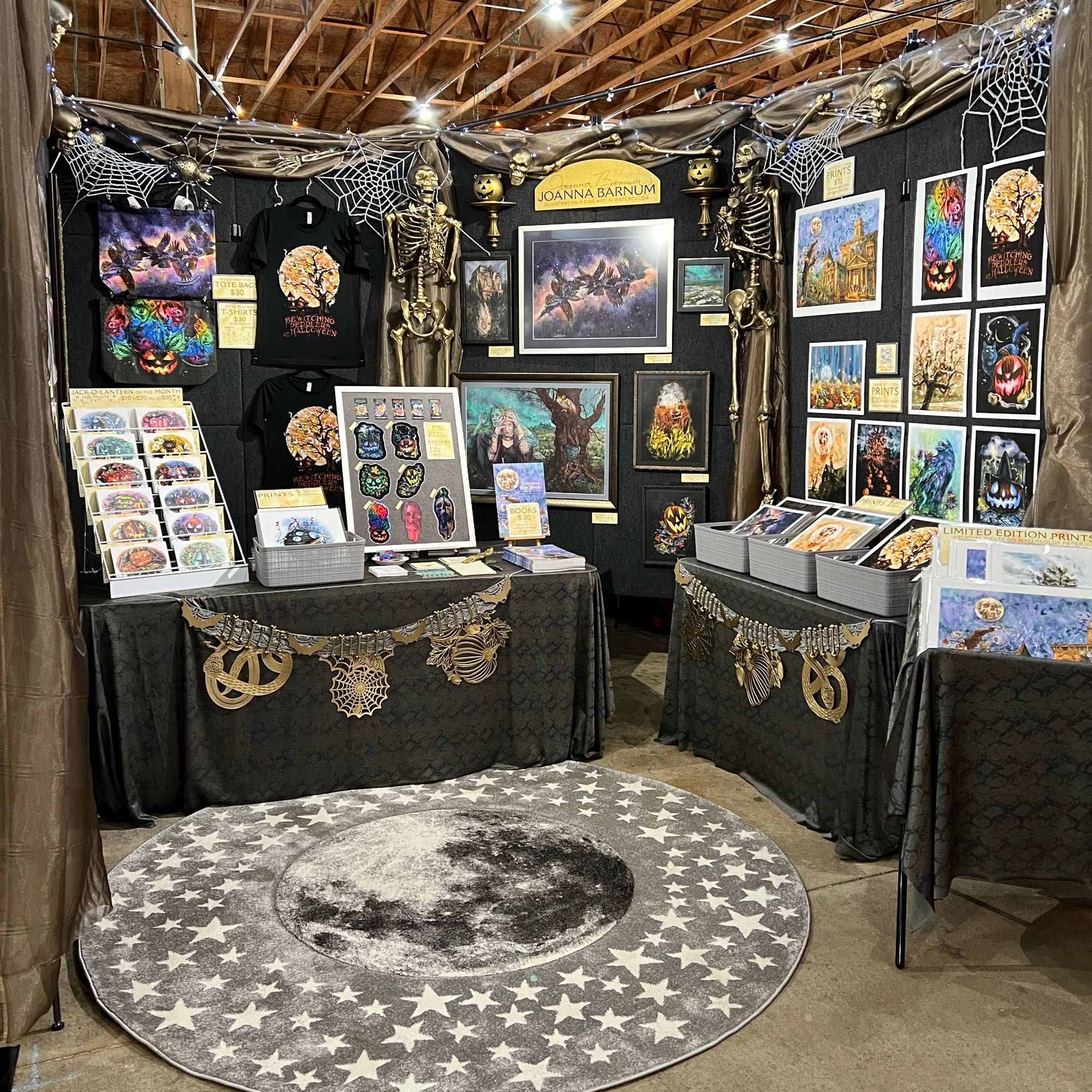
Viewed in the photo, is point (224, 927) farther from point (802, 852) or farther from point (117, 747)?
point (802, 852)

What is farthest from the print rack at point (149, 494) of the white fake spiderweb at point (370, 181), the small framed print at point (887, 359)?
the small framed print at point (887, 359)

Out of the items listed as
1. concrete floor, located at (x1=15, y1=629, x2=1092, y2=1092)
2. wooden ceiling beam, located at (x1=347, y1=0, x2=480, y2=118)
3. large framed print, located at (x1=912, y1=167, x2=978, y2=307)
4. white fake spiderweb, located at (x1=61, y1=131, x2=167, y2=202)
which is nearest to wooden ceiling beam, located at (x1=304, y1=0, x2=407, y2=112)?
wooden ceiling beam, located at (x1=347, y1=0, x2=480, y2=118)

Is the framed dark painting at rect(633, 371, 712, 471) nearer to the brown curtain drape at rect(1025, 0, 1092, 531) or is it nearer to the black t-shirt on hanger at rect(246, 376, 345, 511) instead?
the black t-shirt on hanger at rect(246, 376, 345, 511)

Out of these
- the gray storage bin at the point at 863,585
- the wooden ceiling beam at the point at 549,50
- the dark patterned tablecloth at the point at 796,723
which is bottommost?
the dark patterned tablecloth at the point at 796,723

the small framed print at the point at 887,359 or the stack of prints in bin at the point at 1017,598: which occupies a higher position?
the small framed print at the point at 887,359

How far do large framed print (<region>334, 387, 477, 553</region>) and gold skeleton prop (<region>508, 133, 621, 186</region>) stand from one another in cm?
145

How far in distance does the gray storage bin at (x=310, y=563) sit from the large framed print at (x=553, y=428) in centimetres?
183

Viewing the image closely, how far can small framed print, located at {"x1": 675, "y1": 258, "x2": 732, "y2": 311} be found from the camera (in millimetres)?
5531

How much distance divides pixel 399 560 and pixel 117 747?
4.27ft

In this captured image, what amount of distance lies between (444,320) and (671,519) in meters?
1.60

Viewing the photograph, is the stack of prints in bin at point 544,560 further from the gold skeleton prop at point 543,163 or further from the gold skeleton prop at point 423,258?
the gold skeleton prop at point 543,163

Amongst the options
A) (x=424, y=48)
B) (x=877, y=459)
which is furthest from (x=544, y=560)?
(x=424, y=48)

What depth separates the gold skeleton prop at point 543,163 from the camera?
5.54 metres

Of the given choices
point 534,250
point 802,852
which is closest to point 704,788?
point 802,852
